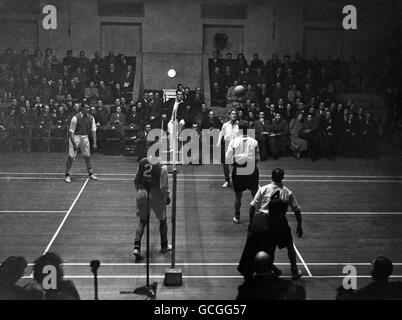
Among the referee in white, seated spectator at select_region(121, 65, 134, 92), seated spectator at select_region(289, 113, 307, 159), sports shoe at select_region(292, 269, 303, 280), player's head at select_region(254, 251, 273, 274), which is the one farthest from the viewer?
seated spectator at select_region(121, 65, 134, 92)

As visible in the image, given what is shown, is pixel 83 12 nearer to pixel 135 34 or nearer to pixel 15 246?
pixel 135 34

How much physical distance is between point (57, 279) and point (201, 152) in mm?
7954

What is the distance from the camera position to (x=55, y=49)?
17766 millimetres

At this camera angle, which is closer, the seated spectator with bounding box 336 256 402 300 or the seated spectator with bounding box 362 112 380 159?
the seated spectator with bounding box 336 256 402 300

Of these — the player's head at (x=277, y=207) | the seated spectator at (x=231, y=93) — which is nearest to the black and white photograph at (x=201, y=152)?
the player's head at (x=277, y=207)

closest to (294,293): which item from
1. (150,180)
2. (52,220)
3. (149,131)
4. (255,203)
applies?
(255,203)

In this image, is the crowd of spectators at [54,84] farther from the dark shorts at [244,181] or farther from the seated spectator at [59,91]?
the dark shorts at [244,181]

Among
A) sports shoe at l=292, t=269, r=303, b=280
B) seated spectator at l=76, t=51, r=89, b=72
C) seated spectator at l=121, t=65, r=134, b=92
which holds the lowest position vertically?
sports shoe at l=292, t=269, r=303, b=280

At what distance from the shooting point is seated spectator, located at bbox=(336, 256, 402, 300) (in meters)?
5.82

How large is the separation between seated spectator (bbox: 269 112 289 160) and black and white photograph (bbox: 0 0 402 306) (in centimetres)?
3

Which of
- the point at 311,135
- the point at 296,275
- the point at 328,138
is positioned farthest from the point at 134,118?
the point at 296,275

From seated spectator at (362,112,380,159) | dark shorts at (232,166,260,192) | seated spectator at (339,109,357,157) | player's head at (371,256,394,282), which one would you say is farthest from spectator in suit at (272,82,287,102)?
player's head at (371,256,394,282)

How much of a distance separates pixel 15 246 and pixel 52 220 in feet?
3.89

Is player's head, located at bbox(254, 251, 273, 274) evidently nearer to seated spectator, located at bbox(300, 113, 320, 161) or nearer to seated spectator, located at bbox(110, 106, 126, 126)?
seated spectator, located at bbox(300, 113, 320, 161)
